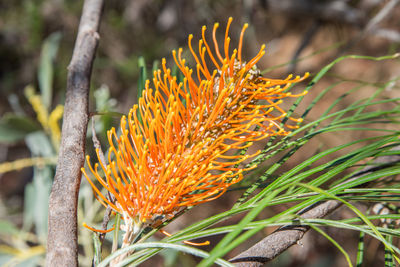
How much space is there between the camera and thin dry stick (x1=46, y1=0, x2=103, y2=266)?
37 cm

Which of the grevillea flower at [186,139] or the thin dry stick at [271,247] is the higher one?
the grevillea flower at [186,139]

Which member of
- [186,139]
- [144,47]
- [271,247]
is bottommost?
[271,247]

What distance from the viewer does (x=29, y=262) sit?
0.82 metres

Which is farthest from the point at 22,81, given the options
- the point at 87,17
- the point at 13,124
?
the point at 87,17

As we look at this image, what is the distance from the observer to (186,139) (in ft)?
1.34

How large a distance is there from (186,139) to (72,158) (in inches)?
6.2

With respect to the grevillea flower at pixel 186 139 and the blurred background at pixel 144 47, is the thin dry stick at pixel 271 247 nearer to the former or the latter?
the grevillea flower at pixel 186 139

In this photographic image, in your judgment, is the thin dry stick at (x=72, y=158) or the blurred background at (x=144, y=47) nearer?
the thin dry stick at (x=72, y=158)

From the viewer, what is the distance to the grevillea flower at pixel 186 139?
38cm


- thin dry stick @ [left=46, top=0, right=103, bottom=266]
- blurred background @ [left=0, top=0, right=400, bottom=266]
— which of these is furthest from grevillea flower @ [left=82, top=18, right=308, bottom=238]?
blurred background @ [left=0, top=0, right=400, bottom=266]

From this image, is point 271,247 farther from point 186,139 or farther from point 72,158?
point 72,158

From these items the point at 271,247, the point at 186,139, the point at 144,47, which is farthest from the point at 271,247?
the point at 144,47

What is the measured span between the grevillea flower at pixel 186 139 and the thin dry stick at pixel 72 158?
44 mm

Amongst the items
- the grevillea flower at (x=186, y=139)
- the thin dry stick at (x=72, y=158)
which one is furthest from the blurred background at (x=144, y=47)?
the grevillea flower at (x=186, y=139)
